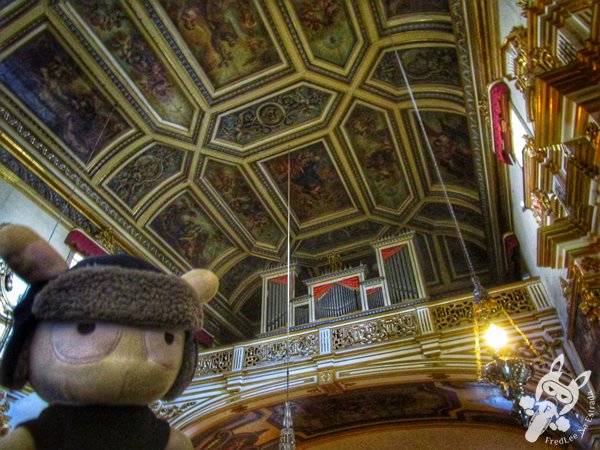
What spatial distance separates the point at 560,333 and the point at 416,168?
481cm

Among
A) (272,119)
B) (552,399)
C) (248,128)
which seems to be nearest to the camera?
(552,399)

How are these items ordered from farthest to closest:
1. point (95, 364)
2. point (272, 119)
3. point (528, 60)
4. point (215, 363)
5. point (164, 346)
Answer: point (272, 119) < point (215, 363) < point (528, 60) < point (164, 346) < point (95, 364)

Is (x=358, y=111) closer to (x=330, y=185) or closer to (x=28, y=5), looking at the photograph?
(x=330, y=185)

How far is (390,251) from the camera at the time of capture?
9.12m

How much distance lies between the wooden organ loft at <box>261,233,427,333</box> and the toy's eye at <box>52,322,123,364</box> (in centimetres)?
673

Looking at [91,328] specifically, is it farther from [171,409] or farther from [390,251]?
[390,251]

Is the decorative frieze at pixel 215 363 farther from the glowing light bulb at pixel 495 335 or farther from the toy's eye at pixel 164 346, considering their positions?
the toy's eye at pixel 164 346

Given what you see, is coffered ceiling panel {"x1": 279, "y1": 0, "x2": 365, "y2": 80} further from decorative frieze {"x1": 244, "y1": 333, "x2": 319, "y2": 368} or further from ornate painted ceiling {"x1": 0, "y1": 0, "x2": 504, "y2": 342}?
decorative frieze {"x1": 244, "y1": 333, "x2": 319, "y2": 368}

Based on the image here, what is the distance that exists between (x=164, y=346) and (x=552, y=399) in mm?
5122

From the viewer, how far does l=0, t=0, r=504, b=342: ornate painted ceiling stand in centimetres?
659

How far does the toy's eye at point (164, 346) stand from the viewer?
4.48 ft

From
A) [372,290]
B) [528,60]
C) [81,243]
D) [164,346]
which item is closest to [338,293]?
[372,290]

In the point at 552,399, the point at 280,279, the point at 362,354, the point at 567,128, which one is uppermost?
the point at 280,279

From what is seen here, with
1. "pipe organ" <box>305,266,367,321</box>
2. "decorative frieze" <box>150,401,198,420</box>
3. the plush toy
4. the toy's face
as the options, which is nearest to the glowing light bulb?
"pipe organ" <box>305,266,367,321</box>
